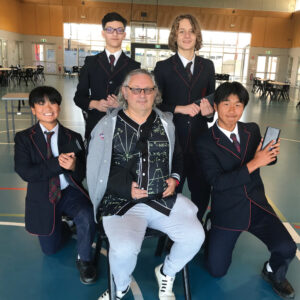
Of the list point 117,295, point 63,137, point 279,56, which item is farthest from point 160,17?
point 117,295

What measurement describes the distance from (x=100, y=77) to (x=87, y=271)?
154 centimetres

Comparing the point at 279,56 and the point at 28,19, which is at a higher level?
the point at 28,19

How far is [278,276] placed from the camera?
2.14 m

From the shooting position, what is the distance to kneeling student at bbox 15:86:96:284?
219cm

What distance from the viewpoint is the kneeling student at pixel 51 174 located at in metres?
2.19

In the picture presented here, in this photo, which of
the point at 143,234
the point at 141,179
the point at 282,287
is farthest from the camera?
the point at 282,287

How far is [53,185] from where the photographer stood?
2.27 meters

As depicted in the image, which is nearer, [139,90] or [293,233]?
[139,90]

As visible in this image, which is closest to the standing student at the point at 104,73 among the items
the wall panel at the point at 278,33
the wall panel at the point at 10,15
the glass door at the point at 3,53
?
the glass door at the point at 3,53

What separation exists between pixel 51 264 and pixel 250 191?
1.58m

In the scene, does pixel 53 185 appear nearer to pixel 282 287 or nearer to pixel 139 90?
pixel 139 90

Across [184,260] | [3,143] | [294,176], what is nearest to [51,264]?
[184,260]

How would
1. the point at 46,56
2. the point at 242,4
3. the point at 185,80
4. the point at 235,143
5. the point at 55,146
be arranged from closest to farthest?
the point at 235,143, the point at 55,146, the point at 185,80, the point at 242,4, the point at 46,56

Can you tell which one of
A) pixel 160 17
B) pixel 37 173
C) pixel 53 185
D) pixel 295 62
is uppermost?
pixel 160 17
